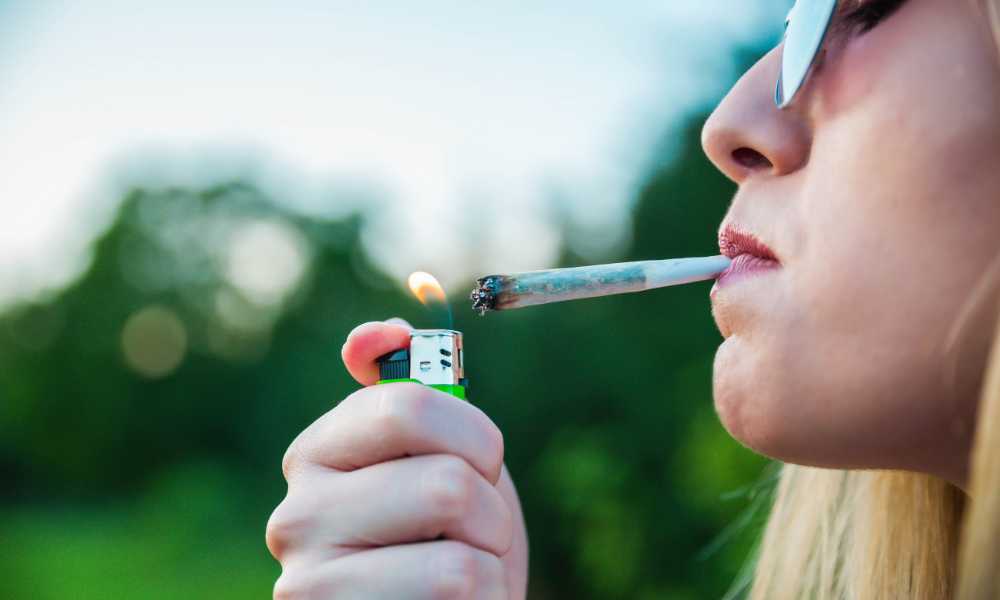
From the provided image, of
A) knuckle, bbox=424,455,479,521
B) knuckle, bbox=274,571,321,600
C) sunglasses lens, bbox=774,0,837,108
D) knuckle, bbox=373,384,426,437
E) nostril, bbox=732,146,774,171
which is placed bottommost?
knuckle, bbox=274,571,321,600

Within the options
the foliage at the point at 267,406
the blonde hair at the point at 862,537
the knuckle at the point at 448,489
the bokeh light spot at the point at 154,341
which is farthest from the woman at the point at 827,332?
the bokeh light spot at the point at 154,341

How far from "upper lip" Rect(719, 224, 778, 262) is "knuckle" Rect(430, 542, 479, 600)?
2.50 feet

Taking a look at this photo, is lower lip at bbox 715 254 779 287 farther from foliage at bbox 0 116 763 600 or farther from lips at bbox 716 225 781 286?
foliage at bbox 0 116 763 600

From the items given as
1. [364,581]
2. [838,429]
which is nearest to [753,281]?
[838,429]

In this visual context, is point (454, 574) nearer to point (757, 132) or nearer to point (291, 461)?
point (291, 461)

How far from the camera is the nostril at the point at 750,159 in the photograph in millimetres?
1563

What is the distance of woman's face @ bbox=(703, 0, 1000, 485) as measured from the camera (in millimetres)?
→ 1271

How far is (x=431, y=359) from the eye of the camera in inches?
56.8

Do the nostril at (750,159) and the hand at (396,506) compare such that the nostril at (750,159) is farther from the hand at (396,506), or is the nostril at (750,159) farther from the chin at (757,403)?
the hand at (396,506)

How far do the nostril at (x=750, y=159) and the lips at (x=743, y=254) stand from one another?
4.8 inches

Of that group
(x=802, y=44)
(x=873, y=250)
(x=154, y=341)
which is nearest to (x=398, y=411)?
(x=873, y=250)

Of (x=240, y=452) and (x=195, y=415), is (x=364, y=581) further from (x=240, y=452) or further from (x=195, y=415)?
(x=195, y=415)

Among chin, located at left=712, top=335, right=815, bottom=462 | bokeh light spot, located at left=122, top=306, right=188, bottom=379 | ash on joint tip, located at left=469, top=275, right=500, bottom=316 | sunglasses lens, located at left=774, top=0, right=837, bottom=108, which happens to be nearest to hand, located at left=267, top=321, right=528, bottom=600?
ash on joint tip, located at left=469, top=275, right=500, bottom=316

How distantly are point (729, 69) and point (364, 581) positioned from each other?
10.9 m
